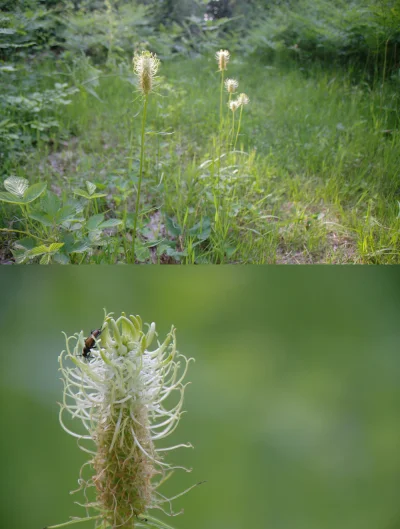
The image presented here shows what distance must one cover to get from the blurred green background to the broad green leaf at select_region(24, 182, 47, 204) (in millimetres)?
206

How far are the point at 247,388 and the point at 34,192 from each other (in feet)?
2.71

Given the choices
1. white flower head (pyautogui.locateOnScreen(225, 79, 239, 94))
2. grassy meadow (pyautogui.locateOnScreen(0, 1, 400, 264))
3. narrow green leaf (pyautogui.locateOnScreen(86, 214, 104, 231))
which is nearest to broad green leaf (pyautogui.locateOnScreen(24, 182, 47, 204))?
grassy meadow (pyautogui.locateOnScreen(0, 1, 400, 264))

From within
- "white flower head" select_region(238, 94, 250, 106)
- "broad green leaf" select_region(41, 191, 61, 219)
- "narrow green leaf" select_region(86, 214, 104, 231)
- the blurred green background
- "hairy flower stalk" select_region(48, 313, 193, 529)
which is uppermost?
"white flower head" select_region(238, 94, 250, 106)

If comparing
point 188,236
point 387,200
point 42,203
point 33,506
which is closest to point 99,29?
point 42,203

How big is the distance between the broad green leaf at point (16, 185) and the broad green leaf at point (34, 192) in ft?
0.06

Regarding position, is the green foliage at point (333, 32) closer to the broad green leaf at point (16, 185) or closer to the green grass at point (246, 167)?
the green grass at point (246, 167)

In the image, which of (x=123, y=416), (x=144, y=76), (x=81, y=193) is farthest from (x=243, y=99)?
(x=123, y=416)

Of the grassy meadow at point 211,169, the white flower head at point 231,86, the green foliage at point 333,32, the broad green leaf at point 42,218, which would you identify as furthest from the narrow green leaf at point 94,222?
the green foliage at point 333,32

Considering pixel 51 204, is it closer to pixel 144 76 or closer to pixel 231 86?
pixel 144 76

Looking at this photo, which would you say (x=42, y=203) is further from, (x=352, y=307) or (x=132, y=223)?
(x=352, y=307)

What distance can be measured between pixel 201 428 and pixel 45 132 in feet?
3.31

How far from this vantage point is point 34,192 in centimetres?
177

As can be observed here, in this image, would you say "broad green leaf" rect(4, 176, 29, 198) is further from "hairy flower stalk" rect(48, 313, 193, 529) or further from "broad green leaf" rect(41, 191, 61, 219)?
"hairy flower stalk" rect(48, 313, 193, 529)

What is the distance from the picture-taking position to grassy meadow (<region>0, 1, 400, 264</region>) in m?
1.79
